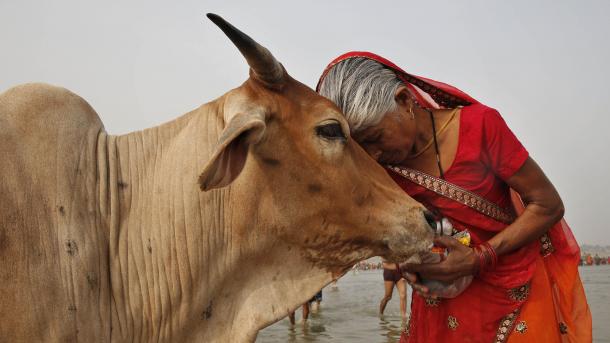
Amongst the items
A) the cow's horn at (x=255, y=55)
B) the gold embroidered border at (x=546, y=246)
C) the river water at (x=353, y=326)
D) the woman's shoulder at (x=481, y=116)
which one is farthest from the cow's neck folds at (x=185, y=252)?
the river water at (x=353, y=326)

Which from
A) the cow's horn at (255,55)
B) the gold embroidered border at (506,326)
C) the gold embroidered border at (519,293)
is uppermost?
the cow's horn at (255,55)

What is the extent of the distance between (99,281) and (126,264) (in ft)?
0.51

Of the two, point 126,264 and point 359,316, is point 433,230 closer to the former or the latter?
point 126,264

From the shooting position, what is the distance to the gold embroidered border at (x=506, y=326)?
2.90 meters

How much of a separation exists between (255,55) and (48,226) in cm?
112

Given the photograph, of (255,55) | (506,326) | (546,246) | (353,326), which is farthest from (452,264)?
(353,326)

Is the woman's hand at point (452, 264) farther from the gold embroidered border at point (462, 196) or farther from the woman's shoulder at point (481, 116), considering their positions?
the woman's shoulder at point (481, 116)

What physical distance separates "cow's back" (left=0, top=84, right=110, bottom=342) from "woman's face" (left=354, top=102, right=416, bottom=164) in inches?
56.1

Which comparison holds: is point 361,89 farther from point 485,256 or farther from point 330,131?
point 485,256

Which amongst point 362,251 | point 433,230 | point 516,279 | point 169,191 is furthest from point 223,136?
point 516,279

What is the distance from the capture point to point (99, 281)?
2250 millimetres

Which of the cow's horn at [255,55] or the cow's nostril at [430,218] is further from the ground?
the cow's horn at [255,55]

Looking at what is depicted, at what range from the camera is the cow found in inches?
84.4

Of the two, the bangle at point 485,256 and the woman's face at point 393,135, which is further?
the woman's face at point 393,135
